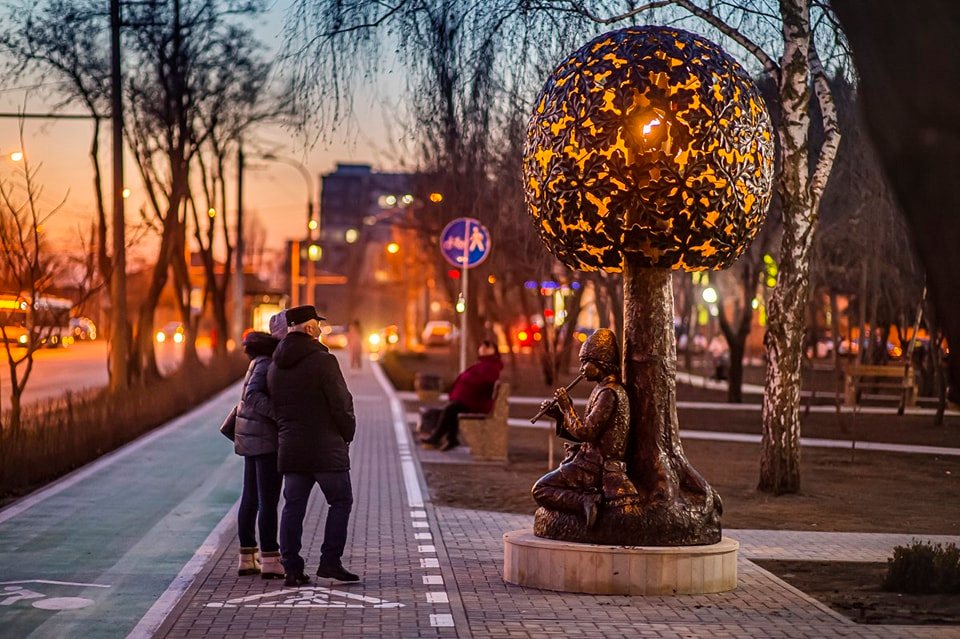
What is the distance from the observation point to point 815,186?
1772 cm

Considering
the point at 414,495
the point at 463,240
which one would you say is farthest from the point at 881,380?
the point at 414,495

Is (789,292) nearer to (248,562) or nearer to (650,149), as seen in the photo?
(650,149)

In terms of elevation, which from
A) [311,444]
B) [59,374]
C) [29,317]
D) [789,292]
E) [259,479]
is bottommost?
[59,374]

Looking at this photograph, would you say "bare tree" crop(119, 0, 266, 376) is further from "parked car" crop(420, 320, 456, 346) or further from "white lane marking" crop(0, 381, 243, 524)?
"parked car" crop(420, 320, 456, 346)

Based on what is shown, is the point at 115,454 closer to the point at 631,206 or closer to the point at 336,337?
the point at 631,206

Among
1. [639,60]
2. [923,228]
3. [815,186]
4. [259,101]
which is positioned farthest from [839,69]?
[259,101]

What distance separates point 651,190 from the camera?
1134 centimetres

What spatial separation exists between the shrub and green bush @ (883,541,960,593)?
9.82 m

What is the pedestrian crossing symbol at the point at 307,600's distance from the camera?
10422 mm

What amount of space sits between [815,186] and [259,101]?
33.6m

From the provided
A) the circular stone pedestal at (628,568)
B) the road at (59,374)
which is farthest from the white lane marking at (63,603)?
the road at (59,374)

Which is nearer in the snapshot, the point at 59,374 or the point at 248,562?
the point at 248,562

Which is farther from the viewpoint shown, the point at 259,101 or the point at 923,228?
the point at 259,101

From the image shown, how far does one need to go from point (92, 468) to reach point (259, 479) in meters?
9.36
